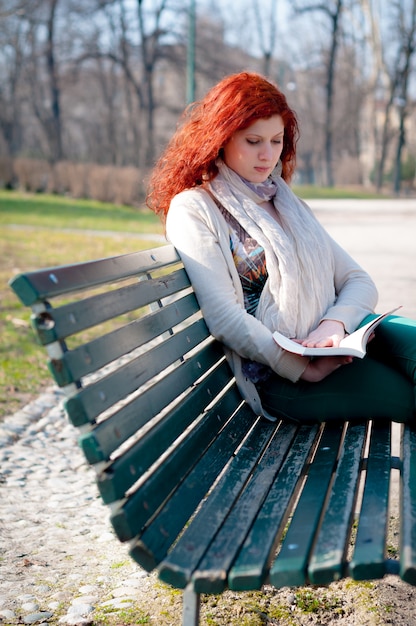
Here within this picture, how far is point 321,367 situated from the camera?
2.62 meters

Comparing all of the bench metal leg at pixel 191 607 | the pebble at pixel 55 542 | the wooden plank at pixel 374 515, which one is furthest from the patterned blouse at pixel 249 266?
the bench metal leg at pixel 191 607

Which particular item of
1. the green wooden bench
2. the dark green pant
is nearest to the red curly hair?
the green wooden bench

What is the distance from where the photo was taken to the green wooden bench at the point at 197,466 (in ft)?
5.79

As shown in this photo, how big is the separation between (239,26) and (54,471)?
1781 inches

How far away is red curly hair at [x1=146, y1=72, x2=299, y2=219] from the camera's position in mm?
2854

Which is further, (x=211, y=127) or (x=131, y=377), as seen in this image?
(x=211, y=127)

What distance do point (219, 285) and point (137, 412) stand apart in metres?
0.74

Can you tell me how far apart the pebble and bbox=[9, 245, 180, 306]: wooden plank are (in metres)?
1.06

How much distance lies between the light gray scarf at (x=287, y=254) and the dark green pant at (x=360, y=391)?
0.22 metres

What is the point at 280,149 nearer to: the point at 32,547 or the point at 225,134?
the point at 225,134

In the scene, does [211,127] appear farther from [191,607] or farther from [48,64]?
[48,64]

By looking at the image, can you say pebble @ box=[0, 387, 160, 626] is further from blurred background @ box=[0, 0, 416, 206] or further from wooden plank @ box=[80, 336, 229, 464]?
blurred background @ box=[0, 0, 416, 206]

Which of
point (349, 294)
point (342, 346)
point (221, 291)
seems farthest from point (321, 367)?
point (349, 294)

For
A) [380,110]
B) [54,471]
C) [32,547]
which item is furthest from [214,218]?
[380,110]
